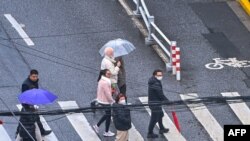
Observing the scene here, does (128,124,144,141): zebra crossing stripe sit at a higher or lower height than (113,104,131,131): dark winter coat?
lower

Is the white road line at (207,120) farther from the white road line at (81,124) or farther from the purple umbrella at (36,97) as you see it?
the purple umbrella at (36,97)

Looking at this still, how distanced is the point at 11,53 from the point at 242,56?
6.00 metres

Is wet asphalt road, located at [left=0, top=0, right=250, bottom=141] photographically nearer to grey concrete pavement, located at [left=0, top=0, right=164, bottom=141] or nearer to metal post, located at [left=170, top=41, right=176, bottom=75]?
grey concrete pavement, located at [left=0, top=0, right=164, bottom=141]

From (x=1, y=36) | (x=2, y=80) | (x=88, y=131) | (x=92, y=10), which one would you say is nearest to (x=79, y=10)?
(x=92, y=10)

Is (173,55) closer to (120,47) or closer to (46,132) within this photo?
(120,47)

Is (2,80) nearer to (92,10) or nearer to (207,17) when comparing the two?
(92,10)

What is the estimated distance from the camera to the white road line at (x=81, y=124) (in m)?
24.0

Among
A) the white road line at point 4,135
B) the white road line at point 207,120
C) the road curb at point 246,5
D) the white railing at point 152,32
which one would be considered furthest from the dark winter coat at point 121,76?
the road curb at point 246,5

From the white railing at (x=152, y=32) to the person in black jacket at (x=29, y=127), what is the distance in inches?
202

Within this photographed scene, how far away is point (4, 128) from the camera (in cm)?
2417

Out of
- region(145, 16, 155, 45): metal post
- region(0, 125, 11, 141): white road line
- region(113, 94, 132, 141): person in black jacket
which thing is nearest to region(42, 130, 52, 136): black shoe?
region(0, 125, 11, 141): white road line

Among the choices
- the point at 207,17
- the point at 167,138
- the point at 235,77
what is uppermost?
the point at 207,17

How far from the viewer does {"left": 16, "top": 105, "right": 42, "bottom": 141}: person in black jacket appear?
878 inches

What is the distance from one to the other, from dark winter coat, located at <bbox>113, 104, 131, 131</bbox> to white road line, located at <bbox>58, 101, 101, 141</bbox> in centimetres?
104
